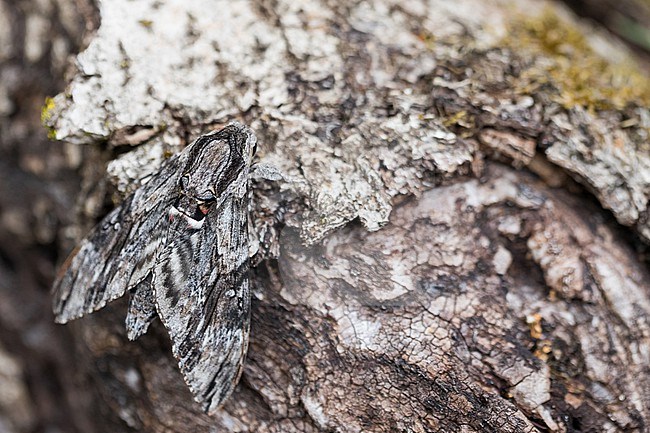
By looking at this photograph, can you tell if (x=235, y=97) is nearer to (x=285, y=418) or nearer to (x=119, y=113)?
(x=119, y=113)

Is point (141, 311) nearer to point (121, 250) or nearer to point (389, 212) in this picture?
point (121, 250)

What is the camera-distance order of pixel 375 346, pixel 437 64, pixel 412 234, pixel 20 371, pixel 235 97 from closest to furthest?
pixel 375 346 < pixel 412 234 < pixel 235 97 < pixel 437 64 < pixel 20 371

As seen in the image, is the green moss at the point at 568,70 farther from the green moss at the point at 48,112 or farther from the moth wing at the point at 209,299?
the green moss at the point at 48,112

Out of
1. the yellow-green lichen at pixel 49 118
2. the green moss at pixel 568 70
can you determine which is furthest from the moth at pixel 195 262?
the green moss at pixel 568 70

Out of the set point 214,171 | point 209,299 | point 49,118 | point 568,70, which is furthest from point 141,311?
point 568,70

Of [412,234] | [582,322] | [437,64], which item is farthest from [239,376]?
[437,64]

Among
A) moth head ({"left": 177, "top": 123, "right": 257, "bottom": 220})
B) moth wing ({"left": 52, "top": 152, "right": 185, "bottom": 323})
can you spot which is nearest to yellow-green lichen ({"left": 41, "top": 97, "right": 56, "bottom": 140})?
moth wing ({"left": 52, "top": 152, "right": 185, "bottom": 323})
